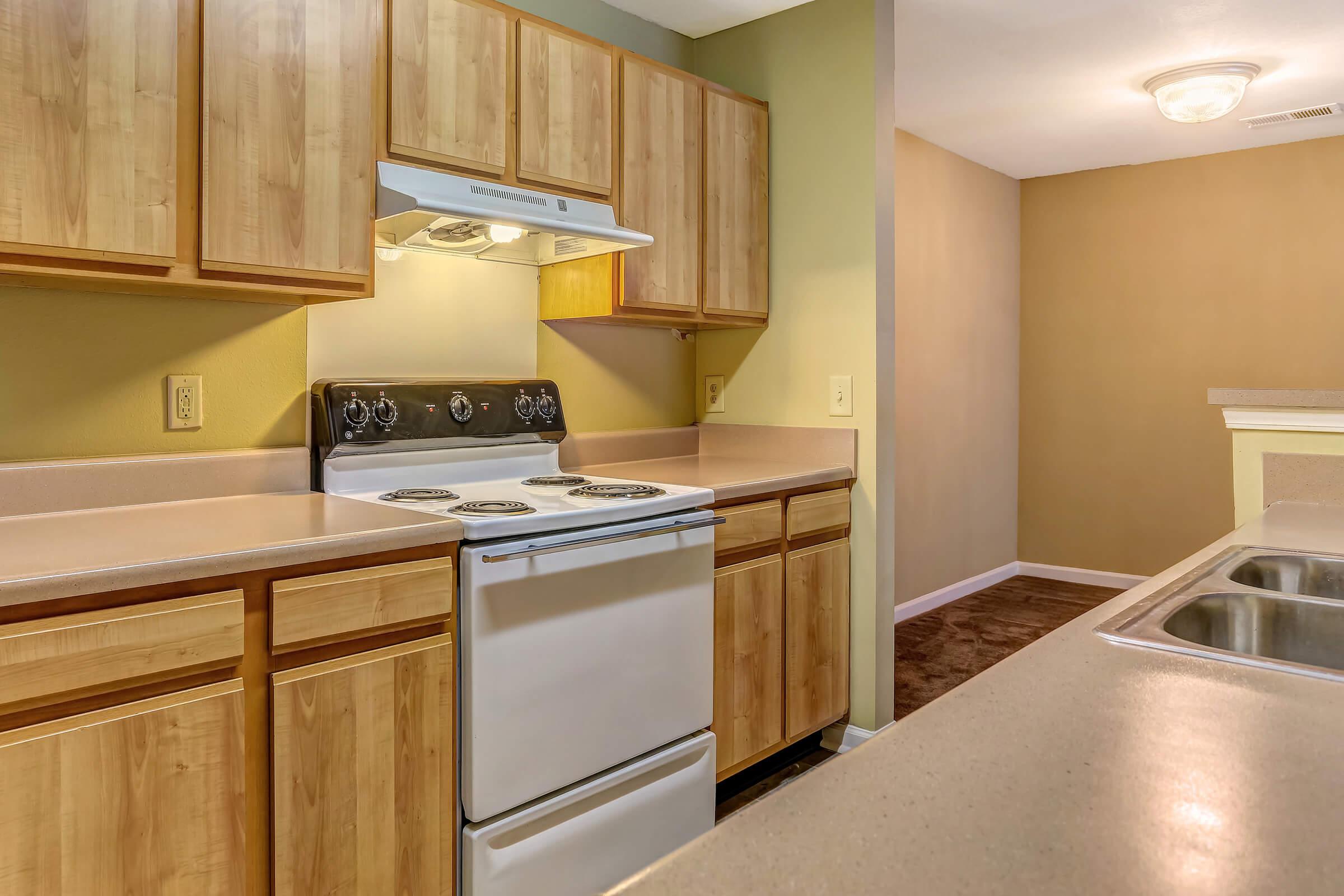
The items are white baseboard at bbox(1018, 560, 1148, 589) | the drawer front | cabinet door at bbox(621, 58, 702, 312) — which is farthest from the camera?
white baseboard at bbox(1018, 560, 1148, 589)

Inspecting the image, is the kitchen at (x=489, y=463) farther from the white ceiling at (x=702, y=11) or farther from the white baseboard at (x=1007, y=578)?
the white baseboard at (x=1007, y=578)

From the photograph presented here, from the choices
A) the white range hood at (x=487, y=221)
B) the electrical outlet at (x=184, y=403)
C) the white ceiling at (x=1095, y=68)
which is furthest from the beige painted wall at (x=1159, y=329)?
the electrical outlet at (x=184, y=403)

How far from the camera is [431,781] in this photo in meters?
1.67

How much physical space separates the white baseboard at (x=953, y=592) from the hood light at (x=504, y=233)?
9.45ft

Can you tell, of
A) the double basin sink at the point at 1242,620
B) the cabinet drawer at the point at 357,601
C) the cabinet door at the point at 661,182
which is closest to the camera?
the double basin sink at the point at 1242,620

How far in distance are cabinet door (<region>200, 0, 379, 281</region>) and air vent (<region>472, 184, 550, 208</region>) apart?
9.6 inches

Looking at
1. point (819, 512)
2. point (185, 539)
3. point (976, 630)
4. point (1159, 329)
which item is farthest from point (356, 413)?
point (1159, 329)

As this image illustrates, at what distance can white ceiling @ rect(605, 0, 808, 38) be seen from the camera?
2.86 m


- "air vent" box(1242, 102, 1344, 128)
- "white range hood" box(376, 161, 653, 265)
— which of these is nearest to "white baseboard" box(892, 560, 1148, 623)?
"air vent" box(1242, 102, 1344, 128)

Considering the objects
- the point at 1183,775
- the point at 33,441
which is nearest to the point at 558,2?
the point at 33,441

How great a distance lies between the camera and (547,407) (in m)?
2.55

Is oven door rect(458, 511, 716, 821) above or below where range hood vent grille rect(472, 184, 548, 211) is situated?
below

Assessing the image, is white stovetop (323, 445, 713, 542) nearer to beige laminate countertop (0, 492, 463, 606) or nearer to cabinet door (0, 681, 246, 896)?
beige laminate countertop (0, 492, 463, 606)

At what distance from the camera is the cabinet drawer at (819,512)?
2588 millimetres
